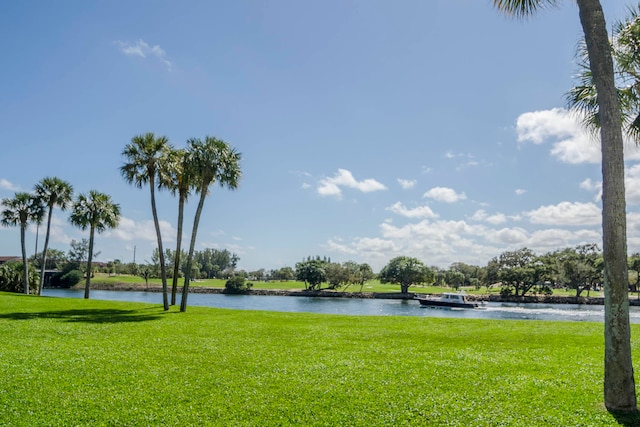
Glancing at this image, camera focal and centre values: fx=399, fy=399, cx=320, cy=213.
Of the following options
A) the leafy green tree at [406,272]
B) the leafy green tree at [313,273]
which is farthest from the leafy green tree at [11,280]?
Answer: the leafy green tree at [406,272]

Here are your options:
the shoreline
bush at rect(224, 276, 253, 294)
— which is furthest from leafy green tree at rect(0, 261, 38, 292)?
bush at rect(224, 276, 253, 294)

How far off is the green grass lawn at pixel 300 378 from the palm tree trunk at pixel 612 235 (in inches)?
23.5

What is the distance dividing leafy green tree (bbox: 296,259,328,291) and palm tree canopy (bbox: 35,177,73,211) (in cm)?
7335

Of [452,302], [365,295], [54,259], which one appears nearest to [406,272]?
[365,295]

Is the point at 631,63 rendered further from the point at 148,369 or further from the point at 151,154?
the point at 151,154

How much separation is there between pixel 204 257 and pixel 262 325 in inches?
7065

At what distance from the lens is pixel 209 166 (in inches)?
998

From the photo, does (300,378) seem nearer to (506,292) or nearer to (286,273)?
(506,292)

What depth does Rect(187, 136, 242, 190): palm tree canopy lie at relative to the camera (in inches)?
990

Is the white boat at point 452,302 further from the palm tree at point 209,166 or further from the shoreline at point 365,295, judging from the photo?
the palm tree at point 209,166

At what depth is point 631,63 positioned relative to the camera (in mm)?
11055

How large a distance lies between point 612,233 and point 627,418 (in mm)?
2968

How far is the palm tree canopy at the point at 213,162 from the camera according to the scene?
25156mm

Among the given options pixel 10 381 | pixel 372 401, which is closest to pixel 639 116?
pixel 372 401
